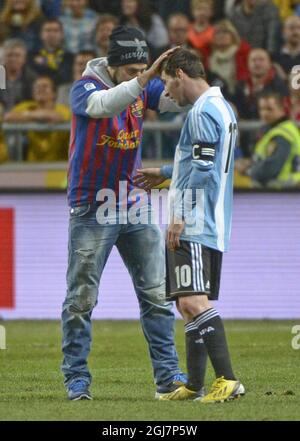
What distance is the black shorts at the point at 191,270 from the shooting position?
7773 mm

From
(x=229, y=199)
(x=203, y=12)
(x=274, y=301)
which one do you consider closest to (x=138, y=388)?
(x=229, y=199)

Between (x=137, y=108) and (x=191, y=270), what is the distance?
128 centimetres

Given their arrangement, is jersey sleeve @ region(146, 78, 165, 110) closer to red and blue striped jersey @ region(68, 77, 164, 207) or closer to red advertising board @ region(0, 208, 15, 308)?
red and blue striped jersey @ region(68, 77, 164, 207)

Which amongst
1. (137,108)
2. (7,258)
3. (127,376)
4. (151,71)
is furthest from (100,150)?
(7,258)

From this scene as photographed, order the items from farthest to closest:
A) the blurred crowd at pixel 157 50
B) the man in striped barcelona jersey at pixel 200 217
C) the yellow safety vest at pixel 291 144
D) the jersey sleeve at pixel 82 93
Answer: the blurred crowd at pixel 157 50 → the yellow safety vest at pixel 291 144 → the jersey sleeve at pixel 82 93 → the man in striped barcelona jersey at pixel 200 217

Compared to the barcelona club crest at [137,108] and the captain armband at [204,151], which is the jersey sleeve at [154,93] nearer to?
the barcelona club crest at [137,108]

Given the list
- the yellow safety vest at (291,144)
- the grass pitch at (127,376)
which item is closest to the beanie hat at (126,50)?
the grass pitch at (127,376)

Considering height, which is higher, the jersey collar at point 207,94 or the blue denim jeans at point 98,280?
the jersey collar at point 207,94

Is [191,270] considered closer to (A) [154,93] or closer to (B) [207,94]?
(B) [207,94]

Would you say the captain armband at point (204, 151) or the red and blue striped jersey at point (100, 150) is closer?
the captain armband at point (204, 151)

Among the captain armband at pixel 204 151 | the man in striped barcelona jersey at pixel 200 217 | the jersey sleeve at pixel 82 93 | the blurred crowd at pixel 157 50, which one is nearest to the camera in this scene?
the captain armband at pixel 204 151

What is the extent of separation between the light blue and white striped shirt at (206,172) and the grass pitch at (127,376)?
3.49 feet

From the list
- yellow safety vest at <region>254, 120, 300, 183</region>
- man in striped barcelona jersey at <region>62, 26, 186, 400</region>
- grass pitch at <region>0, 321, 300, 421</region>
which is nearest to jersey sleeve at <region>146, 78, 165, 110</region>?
man in striped barcelona jersey at <region>62, 26, 186, 400</region>

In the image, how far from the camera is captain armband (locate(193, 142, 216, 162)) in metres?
7.55
